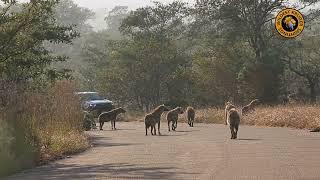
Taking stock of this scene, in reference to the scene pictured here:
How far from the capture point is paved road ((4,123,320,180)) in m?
13.0

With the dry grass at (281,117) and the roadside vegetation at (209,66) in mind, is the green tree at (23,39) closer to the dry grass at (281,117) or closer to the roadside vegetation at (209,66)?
the roadside vegetation at (209,66)

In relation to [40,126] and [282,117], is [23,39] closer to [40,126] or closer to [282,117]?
[40,126]

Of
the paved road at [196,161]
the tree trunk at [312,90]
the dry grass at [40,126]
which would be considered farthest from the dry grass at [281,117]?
the tree trunk at [312,90]

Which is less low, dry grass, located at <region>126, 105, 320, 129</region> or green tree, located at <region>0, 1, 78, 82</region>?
green tree, located at <region>0, 1, 78, 82</region>

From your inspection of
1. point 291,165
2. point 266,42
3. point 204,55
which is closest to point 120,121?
point 204,55

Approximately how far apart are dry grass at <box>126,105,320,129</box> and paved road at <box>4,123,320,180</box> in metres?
5.94

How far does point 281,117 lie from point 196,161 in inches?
647

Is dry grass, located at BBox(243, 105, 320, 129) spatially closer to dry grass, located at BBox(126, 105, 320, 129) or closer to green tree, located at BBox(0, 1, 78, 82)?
dry grass, located at BBox(126, 105, 320, 129)

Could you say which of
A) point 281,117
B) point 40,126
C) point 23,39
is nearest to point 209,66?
point 281,117

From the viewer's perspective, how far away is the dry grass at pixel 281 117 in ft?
93.6

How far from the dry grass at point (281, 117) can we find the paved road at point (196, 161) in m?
5.94

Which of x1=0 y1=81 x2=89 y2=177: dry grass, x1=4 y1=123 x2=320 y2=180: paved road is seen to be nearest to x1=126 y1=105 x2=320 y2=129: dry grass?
x1=4 y1=123 x2=320 y2=180: paved road

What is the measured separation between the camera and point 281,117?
3116cm

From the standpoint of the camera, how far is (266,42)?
5012 cm
